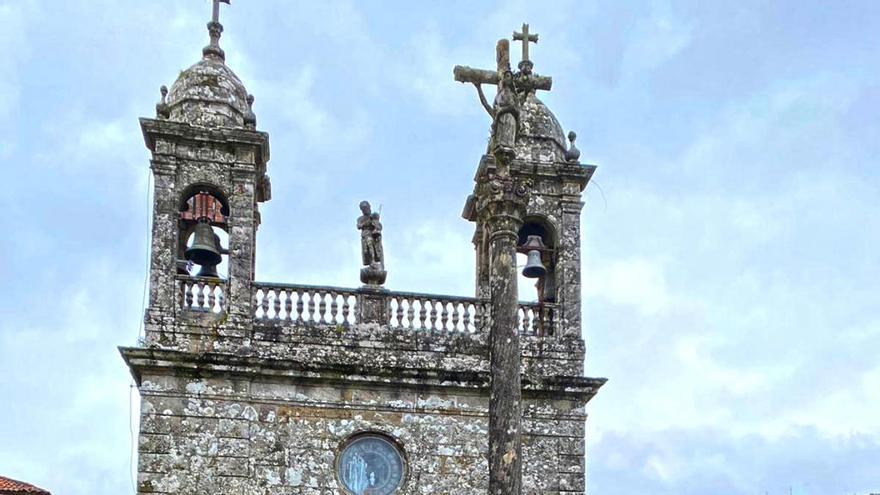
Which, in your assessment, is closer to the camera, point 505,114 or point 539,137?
point 505,114

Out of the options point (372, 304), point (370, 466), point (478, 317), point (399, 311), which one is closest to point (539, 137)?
point (478, 317)

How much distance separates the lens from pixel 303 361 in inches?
597

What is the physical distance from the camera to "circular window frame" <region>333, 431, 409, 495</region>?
48.9 feet

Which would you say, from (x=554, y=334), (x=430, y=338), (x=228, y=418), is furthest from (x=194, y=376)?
(x=554, y=334)

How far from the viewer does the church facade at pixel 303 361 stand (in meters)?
14.8

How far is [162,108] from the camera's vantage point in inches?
638

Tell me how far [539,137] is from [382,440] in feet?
14.8

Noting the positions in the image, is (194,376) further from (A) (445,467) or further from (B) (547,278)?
(B) (547,278)

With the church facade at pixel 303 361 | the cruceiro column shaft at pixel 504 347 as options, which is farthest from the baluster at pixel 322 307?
the cruceiro column shaft at pixel 504 347

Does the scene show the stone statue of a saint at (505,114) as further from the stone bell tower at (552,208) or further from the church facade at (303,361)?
the stone bell tower at (552,208)

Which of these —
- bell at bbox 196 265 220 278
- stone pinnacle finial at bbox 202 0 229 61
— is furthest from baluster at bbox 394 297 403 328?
stone pinnacle finial at bbox 202 0 229 61

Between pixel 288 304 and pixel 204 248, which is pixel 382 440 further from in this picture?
pixel 204 248

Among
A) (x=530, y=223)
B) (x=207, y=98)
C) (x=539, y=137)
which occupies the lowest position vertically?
(x=530, y=223)

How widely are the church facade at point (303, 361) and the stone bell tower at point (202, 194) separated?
2cm
